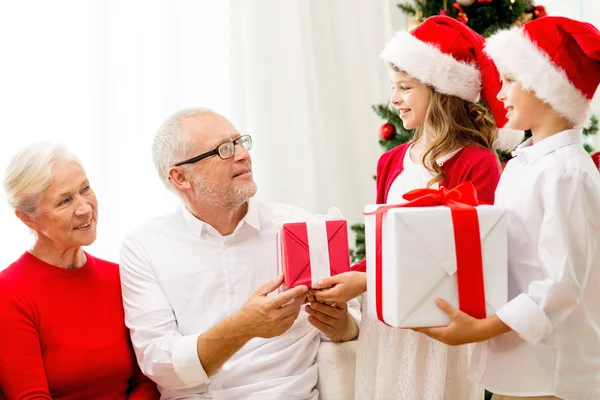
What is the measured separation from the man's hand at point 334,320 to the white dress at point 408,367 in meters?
0.10

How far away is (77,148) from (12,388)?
1553 mm

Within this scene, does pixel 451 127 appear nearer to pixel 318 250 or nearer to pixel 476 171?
pixel 476 171

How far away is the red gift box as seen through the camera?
76.1 inches

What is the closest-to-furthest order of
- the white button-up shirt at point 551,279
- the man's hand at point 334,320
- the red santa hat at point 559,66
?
the white button-up shirt at point 551,279
the red santa hat at point 559,66
the man's hand at point 334,320

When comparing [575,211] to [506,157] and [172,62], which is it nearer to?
[506,157]

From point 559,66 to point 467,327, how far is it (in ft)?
2.22

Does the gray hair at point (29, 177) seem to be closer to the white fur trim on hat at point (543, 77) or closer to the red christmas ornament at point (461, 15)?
the white fur trim on hat at point (543, 77)

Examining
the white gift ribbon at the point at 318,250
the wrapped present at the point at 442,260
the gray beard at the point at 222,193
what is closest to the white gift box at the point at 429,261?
the wrapped present at the point at 442,260

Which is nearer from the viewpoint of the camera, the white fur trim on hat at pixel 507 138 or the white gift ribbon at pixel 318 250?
the white gift ribbon at pixel 318 250

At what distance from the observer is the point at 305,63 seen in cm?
396

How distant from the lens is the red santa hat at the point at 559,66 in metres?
1.70

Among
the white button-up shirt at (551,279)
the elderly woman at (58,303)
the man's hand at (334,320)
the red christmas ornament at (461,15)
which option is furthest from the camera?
the red christmas ornament at (461,15)

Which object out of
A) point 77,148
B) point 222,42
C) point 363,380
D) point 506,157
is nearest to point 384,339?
point 363,380

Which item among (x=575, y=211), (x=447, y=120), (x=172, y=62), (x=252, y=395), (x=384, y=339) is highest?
(x=172, y=62)
